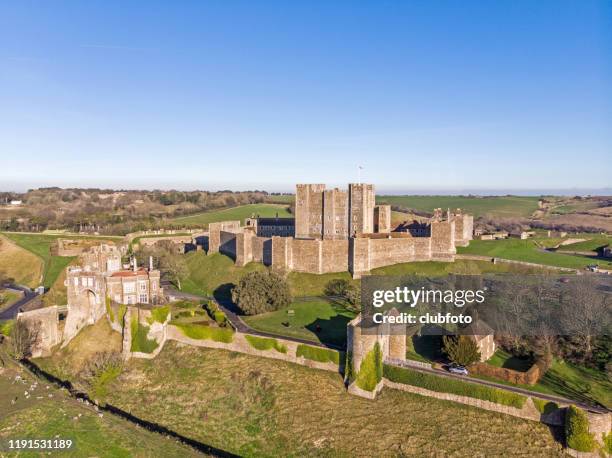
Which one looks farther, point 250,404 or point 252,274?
point 252,274

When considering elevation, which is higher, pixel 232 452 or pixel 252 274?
pixel 252 274

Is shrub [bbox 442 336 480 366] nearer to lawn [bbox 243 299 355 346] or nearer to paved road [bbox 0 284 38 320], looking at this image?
lawn [bbox 243 299 355 346]

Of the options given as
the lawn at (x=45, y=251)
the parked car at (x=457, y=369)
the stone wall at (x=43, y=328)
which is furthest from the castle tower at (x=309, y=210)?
the lawn at (x=45, y=251)

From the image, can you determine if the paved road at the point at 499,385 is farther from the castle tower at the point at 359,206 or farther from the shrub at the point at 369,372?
the castle tower at the point at 359,206

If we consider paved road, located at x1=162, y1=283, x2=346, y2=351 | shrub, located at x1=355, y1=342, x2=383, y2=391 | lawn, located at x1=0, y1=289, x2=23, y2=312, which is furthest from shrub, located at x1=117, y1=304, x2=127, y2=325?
lawn, located at x1=0, y1=289, x2=23, y2=312

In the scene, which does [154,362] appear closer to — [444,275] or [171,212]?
[444,275]

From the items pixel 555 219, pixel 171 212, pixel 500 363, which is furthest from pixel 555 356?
pixel 171 212
